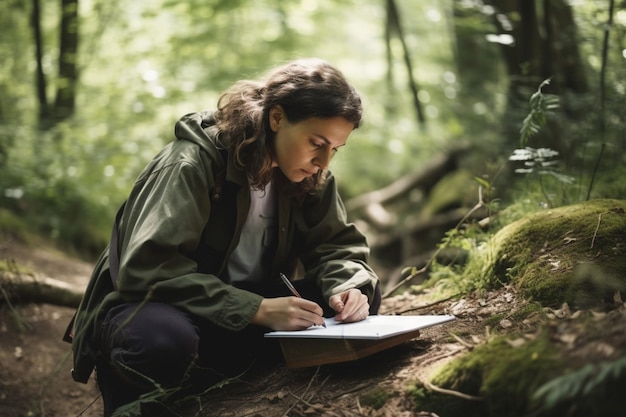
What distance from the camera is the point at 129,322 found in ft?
7.90

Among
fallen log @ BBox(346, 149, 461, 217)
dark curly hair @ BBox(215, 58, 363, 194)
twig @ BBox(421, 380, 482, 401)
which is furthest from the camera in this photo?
fallen log @ BBox(346, 149, 461, 217)

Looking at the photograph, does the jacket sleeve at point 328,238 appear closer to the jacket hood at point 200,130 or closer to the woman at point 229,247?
the woman at point 229,247

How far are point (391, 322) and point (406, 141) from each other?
7.52m

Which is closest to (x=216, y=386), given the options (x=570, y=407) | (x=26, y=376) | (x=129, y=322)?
(x=129, y=322)

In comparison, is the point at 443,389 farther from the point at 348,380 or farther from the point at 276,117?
the point at 276,117

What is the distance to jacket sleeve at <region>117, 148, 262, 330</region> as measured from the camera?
2.42 metres

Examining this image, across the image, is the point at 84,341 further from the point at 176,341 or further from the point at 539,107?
the point at 539,107

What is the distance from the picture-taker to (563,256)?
2732 millimetres

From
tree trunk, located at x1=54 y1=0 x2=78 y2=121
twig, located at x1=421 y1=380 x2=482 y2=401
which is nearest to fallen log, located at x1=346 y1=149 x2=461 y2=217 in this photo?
tree trunk, located at x1=54 y1=0 x2=78 y2=121

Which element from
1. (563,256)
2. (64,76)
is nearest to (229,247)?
(563,256)

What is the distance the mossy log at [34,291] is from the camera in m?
3.78

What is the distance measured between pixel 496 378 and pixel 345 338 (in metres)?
0.62

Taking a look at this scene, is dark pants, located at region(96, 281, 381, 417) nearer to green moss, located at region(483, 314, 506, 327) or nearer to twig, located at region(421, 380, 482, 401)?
twig, located at region(421, 380, 482, 401)

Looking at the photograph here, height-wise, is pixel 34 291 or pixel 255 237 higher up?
pixel 255 237
